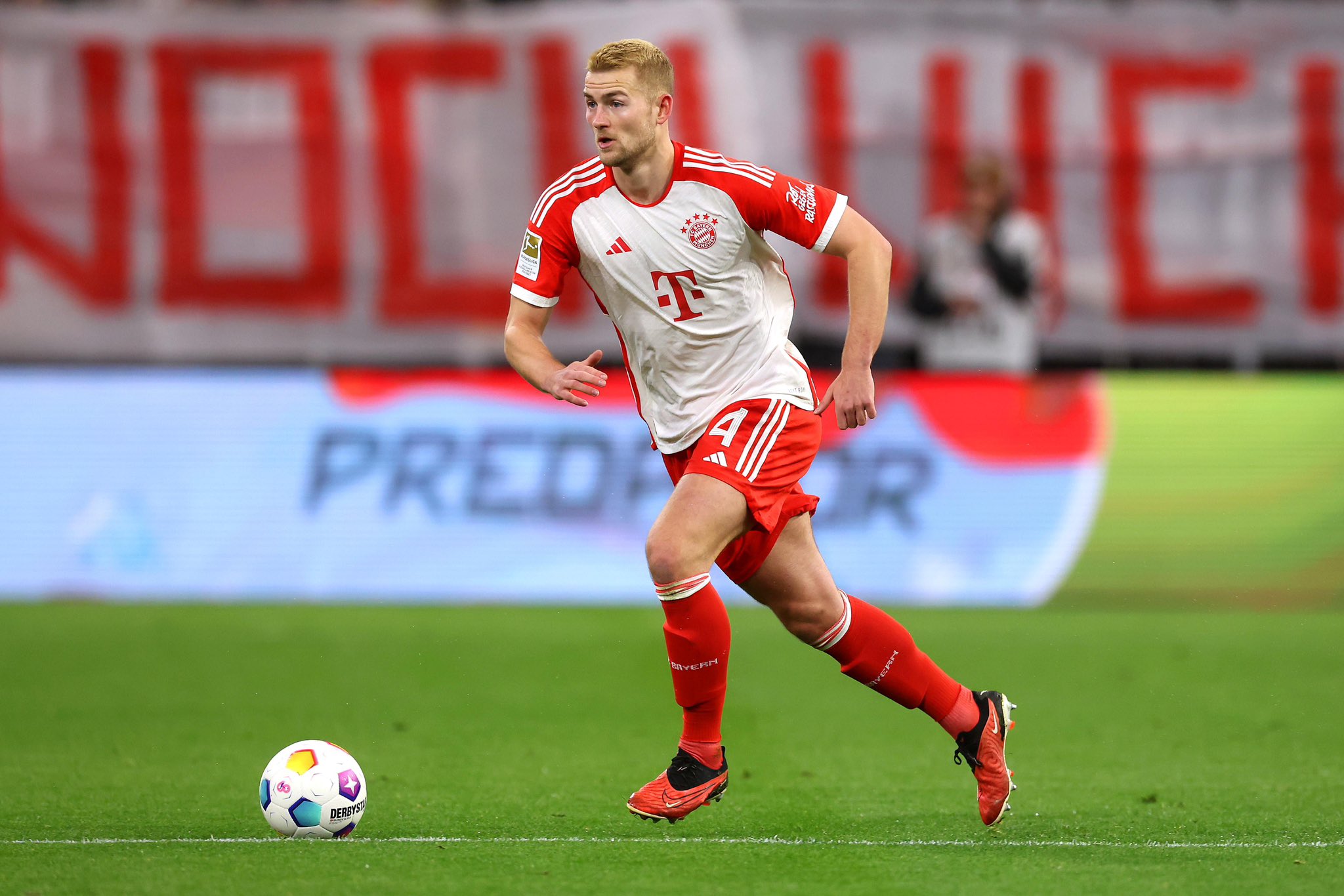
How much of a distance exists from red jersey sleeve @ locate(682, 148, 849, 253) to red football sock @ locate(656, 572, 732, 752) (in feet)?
3.19

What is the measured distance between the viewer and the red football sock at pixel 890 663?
4.81 meters

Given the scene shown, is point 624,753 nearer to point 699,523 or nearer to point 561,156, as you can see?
point 699,523

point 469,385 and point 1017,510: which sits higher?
point 469,385

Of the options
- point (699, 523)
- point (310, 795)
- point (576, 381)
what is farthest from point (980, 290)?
point (310, 795)

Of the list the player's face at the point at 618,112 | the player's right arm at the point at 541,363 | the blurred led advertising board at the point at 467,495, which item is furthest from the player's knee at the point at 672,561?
the blurred led advertising board at the point at 467,495

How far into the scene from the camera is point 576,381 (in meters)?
4.49

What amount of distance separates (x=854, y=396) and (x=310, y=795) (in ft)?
5.71

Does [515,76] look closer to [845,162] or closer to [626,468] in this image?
[845,162]

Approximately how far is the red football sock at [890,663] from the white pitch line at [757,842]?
0.41 meters

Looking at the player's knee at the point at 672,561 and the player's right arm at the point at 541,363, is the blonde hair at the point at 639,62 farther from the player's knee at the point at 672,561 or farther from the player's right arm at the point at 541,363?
the player's knee at the point at 672,561

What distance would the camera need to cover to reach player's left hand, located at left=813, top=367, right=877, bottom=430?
15.2 feet

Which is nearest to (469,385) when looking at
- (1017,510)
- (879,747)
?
(1017,510)

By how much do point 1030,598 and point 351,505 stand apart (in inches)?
144

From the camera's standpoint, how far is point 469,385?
9609mm
